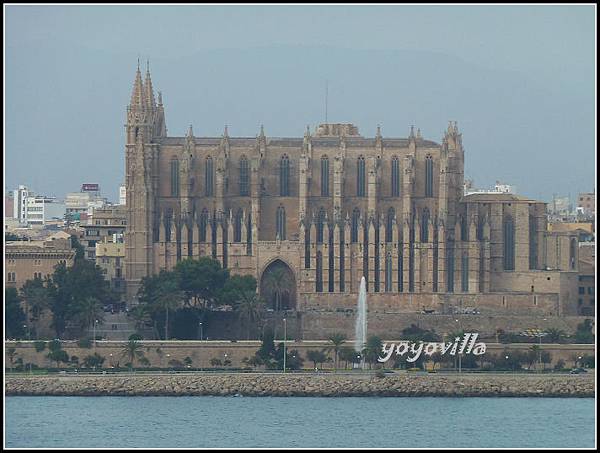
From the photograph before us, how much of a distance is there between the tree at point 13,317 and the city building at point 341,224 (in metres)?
9.03

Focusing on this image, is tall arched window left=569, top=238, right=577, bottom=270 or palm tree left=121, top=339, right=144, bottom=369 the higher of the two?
tall arched window left=569, top=238, right=577, bottom=270

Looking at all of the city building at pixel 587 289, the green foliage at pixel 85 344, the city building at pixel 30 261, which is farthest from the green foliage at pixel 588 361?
the city building at pixel 30 261

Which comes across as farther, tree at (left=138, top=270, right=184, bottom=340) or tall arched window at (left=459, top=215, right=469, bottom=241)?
tall arched window at (left=459, top=215, right=469, bottom=241)

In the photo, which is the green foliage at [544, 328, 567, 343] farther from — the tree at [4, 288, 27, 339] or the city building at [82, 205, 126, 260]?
the city building at [82, 205, 126, 260]

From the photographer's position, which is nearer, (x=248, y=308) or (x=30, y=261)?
(x=248, y=308)

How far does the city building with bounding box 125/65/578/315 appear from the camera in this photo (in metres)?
145

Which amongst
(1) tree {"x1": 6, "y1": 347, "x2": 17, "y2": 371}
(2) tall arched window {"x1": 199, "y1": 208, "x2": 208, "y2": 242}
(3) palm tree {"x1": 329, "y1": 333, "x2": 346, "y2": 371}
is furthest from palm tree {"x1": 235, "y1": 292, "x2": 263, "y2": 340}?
(1) tree {"x1": 6, "y1": 347, "x2": 17, "y2": 371}

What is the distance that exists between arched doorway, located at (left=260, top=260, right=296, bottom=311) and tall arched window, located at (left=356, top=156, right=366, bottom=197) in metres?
5.84

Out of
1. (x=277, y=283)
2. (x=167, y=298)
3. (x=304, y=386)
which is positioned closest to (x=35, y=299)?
(x=167, y=298)

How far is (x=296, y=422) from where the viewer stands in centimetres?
10950

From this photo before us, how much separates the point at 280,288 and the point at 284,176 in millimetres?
6978

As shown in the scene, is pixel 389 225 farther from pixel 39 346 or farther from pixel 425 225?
pixel 39 346

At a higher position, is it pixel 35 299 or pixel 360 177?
pixel 360 177

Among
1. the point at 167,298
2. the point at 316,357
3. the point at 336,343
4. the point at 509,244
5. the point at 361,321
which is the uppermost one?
the point at 509,244
